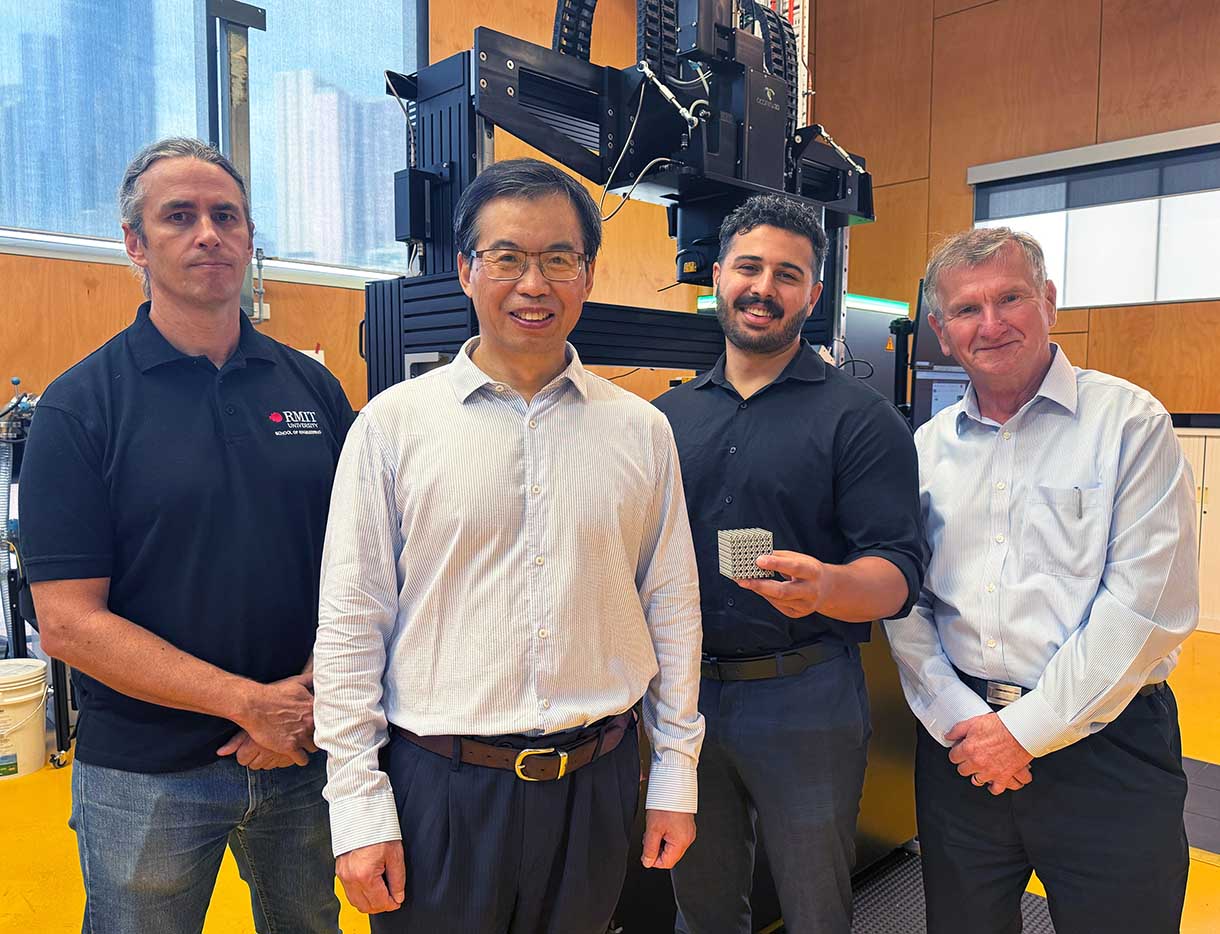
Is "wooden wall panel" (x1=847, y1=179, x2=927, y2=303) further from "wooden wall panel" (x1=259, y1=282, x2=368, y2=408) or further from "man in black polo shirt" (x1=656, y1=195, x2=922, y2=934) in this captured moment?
"man in black polo shirt" (x1=656, y1=195, x2=922, y2=934)

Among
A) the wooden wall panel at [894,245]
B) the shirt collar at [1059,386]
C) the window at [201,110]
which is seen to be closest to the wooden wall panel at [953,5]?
the wooden wall panel at [894,245]

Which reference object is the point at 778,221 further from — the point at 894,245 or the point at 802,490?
the point at 894,245

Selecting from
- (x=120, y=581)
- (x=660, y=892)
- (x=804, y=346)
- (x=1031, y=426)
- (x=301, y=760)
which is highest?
(x=804, y=346)

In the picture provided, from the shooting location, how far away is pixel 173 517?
4.00ft

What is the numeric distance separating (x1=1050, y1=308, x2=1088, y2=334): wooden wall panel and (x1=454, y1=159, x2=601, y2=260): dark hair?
18.9ft

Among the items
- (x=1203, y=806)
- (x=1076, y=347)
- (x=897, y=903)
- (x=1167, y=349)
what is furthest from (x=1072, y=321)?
(x=897, y=903)

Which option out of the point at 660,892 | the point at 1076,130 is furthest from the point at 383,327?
the point at 1076,130

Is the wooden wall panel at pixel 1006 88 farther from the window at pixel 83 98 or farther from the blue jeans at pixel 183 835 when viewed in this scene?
the blue jeans at pixel 183 835

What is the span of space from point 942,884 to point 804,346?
1009 millimetres

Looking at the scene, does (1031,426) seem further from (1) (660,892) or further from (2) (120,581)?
(2) (120,581)

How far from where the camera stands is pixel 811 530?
155 cm

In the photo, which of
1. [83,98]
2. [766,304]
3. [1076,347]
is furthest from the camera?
[1076,347]

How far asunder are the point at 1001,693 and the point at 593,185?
4.55m

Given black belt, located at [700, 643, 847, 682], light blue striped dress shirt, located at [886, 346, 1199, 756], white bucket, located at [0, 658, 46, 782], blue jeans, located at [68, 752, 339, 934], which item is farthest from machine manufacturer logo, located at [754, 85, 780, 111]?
white bucket, located at [0, 658, 46, 782]
